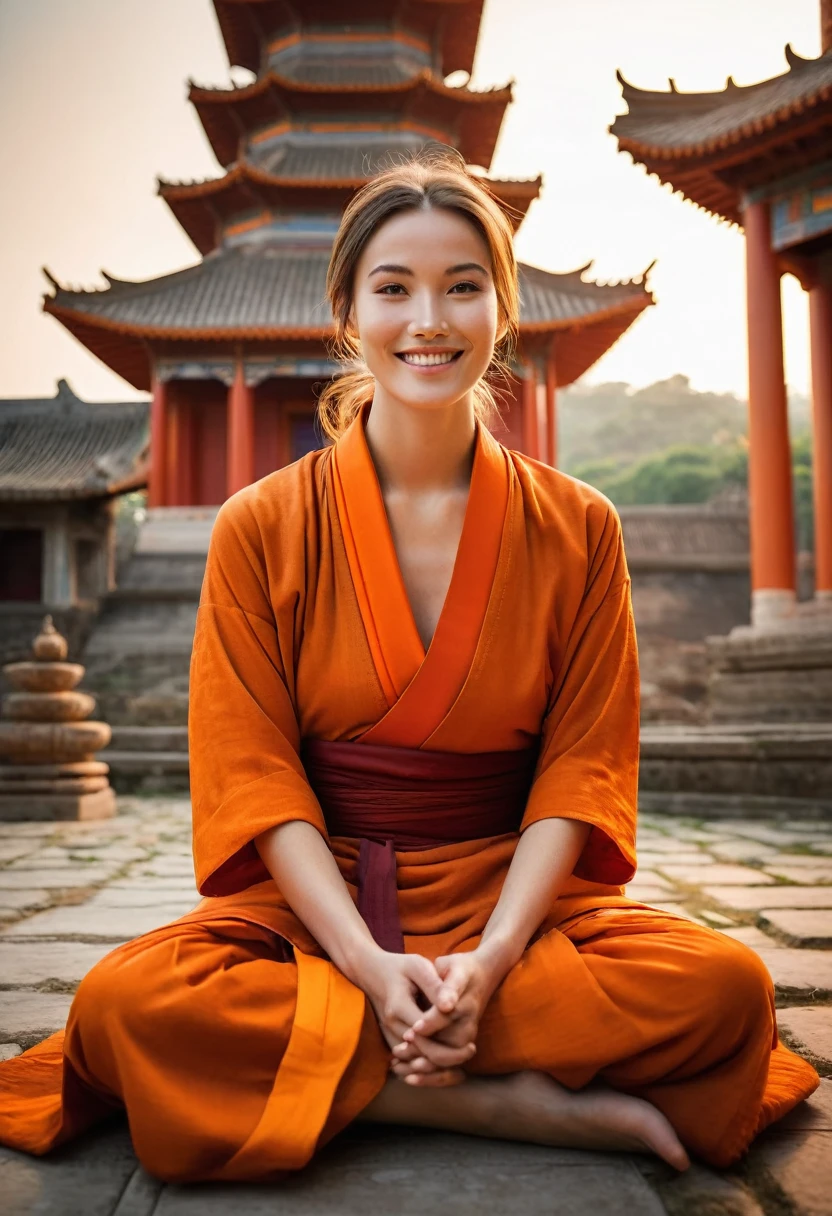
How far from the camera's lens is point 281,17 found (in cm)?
1638

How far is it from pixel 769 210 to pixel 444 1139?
30.8 feet

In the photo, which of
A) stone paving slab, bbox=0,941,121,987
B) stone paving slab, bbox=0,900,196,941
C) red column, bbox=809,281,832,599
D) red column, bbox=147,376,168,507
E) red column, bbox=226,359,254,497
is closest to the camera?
stone paving slab, bbox=0,941,121,987

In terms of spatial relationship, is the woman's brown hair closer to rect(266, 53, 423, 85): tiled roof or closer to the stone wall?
the stone wall

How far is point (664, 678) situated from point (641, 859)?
258 inches

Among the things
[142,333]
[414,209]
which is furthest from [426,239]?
[142,333]

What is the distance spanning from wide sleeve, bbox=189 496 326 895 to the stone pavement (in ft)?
1.47

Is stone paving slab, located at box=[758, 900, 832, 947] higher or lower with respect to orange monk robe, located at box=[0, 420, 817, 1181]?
lower

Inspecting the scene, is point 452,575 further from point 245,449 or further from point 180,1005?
point 245,449

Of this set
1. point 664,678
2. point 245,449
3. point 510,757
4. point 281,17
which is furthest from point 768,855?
point 281,17

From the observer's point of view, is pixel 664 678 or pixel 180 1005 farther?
pixel 664 678

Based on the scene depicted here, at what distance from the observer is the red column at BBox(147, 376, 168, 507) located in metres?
14.3

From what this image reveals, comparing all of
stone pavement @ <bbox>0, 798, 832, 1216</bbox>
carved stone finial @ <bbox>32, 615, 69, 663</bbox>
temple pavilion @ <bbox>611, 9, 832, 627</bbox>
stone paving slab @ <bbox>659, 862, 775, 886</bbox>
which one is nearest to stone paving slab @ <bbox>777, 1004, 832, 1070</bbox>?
stone pavement @ <bbox>0, 798, 832, 1216</bbox>

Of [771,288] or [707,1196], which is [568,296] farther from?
[707,1196]

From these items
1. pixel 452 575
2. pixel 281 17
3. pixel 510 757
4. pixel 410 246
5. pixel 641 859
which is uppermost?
pixel 281 17
